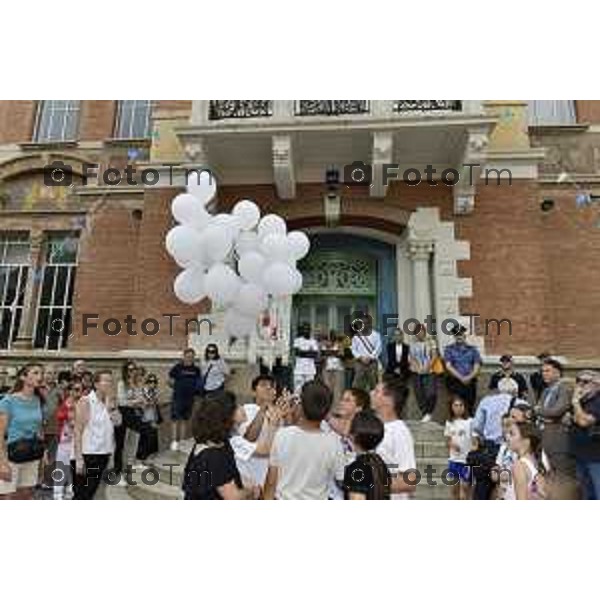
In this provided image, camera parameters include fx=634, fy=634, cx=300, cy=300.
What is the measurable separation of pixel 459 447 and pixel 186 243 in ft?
10.8

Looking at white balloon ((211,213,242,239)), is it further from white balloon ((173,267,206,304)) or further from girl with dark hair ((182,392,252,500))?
girl with dark hair ((182,392,252,500))

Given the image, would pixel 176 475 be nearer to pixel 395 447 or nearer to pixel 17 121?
pixel 395 447

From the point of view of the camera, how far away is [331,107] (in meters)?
8.45

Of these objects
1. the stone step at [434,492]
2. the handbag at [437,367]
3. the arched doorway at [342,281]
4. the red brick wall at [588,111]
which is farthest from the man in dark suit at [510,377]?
the red brick wall at [588,111]

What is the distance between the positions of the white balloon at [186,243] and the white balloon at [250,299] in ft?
1.93

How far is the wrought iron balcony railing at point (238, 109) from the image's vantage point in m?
8.56

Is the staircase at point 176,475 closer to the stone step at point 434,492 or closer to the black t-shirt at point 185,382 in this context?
the stone step at point 434,492

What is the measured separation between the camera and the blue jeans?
4.85m

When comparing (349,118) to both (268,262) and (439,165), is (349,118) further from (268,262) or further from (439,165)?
(268,262)

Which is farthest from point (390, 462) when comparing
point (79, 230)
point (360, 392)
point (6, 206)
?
point (6, 206)

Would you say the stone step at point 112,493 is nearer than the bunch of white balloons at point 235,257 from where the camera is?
Yes

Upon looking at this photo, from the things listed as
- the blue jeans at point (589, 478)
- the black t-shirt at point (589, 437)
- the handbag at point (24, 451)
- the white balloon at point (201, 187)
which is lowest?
the blue jeans at point (589, 478)

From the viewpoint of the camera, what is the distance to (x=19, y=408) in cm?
481

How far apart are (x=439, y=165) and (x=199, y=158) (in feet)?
11.1
